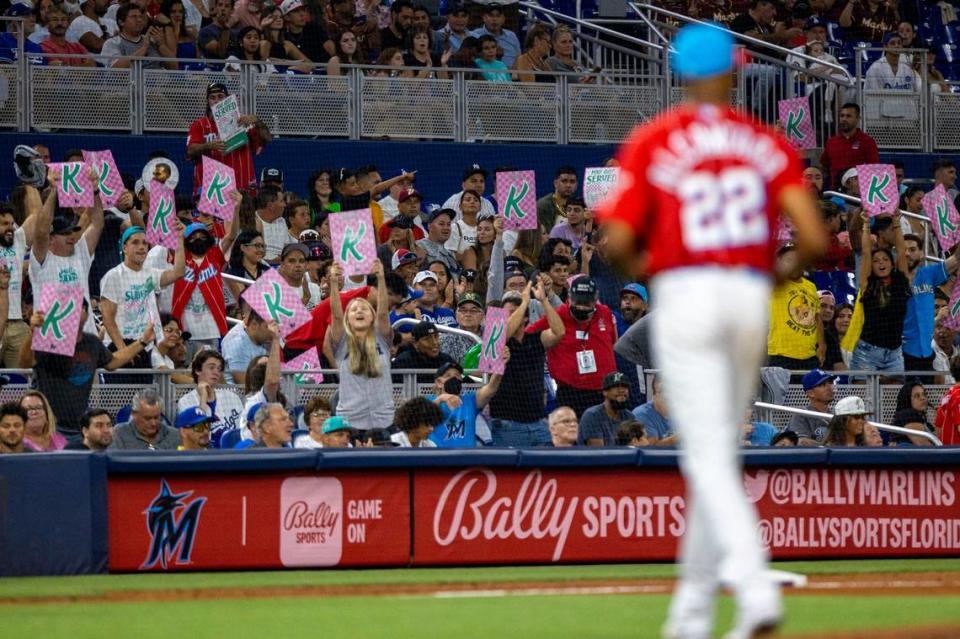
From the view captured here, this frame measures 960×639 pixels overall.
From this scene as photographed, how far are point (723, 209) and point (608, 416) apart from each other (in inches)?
300

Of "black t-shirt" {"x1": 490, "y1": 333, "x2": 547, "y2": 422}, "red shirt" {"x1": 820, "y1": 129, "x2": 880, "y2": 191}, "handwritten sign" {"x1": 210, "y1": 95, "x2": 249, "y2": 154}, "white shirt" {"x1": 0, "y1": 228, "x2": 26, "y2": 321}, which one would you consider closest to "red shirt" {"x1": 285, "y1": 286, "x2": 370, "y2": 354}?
"black t-shirt" {"x1": 490, "y1": 333, "x2": 547, "y2": 422}

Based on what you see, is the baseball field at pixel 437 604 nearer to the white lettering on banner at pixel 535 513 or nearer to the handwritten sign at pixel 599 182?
the white lettering on banner at pixel 535 513

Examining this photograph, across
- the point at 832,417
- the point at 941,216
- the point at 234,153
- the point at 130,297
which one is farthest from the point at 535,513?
the point at 234,153

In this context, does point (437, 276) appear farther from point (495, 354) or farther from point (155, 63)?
point (155, 63)

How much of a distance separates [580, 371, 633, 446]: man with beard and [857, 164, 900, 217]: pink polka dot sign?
4.25 m

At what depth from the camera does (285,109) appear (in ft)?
64.3

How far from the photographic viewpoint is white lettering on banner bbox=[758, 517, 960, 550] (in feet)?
38.5

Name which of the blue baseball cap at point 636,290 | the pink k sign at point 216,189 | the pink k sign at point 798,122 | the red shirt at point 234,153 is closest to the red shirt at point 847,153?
the pink k sign at point 798,122

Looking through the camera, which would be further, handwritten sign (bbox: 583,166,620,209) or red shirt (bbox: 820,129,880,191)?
red shirt (bbox: 820,129,880,191)

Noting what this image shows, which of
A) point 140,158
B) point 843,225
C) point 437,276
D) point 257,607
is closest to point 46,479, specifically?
point 257,607

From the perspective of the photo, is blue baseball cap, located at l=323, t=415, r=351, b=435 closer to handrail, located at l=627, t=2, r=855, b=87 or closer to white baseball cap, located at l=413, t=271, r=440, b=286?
white baseball cap, located at l=413, t=271, r=440, b=286

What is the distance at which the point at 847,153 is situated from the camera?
2045 centimetres

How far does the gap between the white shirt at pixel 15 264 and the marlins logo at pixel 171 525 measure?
3.42 meters

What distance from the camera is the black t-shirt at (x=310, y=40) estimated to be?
20.0 m
